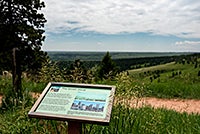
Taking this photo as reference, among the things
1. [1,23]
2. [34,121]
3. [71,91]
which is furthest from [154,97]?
[1,23]

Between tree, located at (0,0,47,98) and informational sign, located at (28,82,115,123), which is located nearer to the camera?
informational sign, located at (28,82,115,123)

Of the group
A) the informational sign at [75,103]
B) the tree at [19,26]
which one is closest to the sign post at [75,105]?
the informational sign at [75,103]

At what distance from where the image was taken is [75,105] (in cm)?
367

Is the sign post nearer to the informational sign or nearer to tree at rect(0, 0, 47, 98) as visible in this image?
the informational sign

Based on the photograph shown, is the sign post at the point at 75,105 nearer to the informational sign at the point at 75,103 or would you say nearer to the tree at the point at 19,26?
the informational sign at the point at 75,103

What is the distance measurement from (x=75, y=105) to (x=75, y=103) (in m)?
0.04

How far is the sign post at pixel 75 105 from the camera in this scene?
350 centimetres

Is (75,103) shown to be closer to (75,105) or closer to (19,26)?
(75,105)

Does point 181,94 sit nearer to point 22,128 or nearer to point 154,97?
point 154,97

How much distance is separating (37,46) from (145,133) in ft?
50.2

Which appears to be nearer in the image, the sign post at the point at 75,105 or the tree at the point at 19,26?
the sign post at the point at 75,105

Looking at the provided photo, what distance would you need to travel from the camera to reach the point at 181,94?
38.8 feet

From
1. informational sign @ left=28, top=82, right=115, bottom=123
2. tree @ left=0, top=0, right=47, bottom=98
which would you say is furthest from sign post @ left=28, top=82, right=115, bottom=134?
tree @ left=0, top=0, right=47, bottom=98

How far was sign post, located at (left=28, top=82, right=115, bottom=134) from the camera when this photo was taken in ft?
11.5
